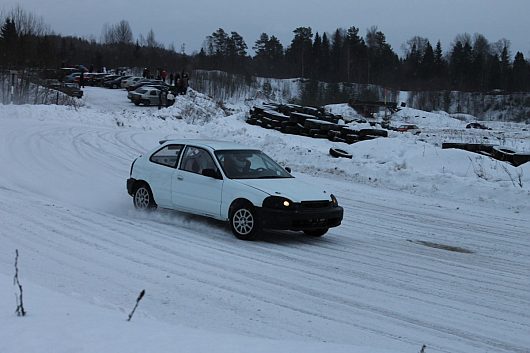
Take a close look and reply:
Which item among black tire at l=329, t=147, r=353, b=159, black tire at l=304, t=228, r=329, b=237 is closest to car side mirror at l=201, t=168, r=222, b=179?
black tire at l=304, t=228, r=329, b=237

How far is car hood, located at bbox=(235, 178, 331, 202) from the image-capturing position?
376 inches

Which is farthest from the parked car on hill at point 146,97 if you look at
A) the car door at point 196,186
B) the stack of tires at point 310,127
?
the car door at point 196,186

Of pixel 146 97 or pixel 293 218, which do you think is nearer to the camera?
pixel 293 218

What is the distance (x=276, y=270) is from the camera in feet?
26.0

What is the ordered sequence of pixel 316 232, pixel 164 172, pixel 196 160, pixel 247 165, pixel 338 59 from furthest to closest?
pixel 338 59
pixel 164 172
pixel 196 160
pixel 247 165
pixel 316 232

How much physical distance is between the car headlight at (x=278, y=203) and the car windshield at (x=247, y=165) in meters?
0.92

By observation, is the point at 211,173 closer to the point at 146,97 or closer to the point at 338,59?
the point at 146,97

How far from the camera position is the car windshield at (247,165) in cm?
1028

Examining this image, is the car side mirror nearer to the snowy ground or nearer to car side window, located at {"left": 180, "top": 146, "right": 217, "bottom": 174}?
car side window, located at {"left": 180, "top": 146, "right": 217, "bottom": 174}

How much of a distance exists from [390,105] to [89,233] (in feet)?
260

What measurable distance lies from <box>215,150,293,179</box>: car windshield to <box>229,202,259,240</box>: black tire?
66cm

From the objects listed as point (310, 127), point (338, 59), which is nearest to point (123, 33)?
point (338, 59)

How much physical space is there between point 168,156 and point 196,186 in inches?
45.0

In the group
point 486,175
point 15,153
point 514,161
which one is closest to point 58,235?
point 15,153
